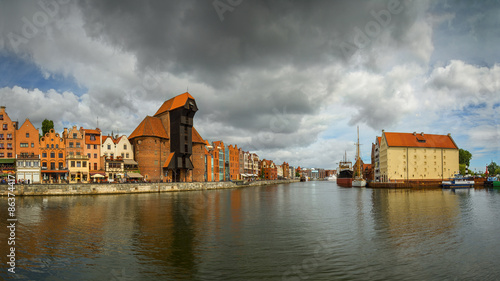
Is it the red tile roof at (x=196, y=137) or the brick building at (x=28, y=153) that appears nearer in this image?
the brick building at (x=28, y=153)

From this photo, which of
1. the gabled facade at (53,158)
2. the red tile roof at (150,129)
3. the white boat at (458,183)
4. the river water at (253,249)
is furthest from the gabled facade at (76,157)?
the white boat at (458,183)

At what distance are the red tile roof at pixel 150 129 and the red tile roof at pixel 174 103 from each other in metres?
5.59

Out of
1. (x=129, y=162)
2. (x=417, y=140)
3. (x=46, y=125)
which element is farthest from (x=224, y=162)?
(x=417, y=140)

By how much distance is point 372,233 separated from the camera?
1000 inches

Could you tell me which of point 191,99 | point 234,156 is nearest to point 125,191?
point 191,99

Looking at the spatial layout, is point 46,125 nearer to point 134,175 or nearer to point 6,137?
point 6,137

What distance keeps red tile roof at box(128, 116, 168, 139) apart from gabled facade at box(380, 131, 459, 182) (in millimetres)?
80463

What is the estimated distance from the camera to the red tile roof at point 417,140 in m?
116

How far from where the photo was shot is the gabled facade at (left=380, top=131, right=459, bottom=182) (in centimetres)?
11375

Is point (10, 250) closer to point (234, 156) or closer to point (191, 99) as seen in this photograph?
point (191, 99)

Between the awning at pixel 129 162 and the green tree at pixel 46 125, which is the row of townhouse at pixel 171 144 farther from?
the green tree at pixel 46 125

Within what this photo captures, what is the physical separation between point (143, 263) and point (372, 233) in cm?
1795

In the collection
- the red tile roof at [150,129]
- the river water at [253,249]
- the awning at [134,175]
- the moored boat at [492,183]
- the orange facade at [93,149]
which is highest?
the red tile roof at [150,129]

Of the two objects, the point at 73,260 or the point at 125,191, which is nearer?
the point at 73,260
